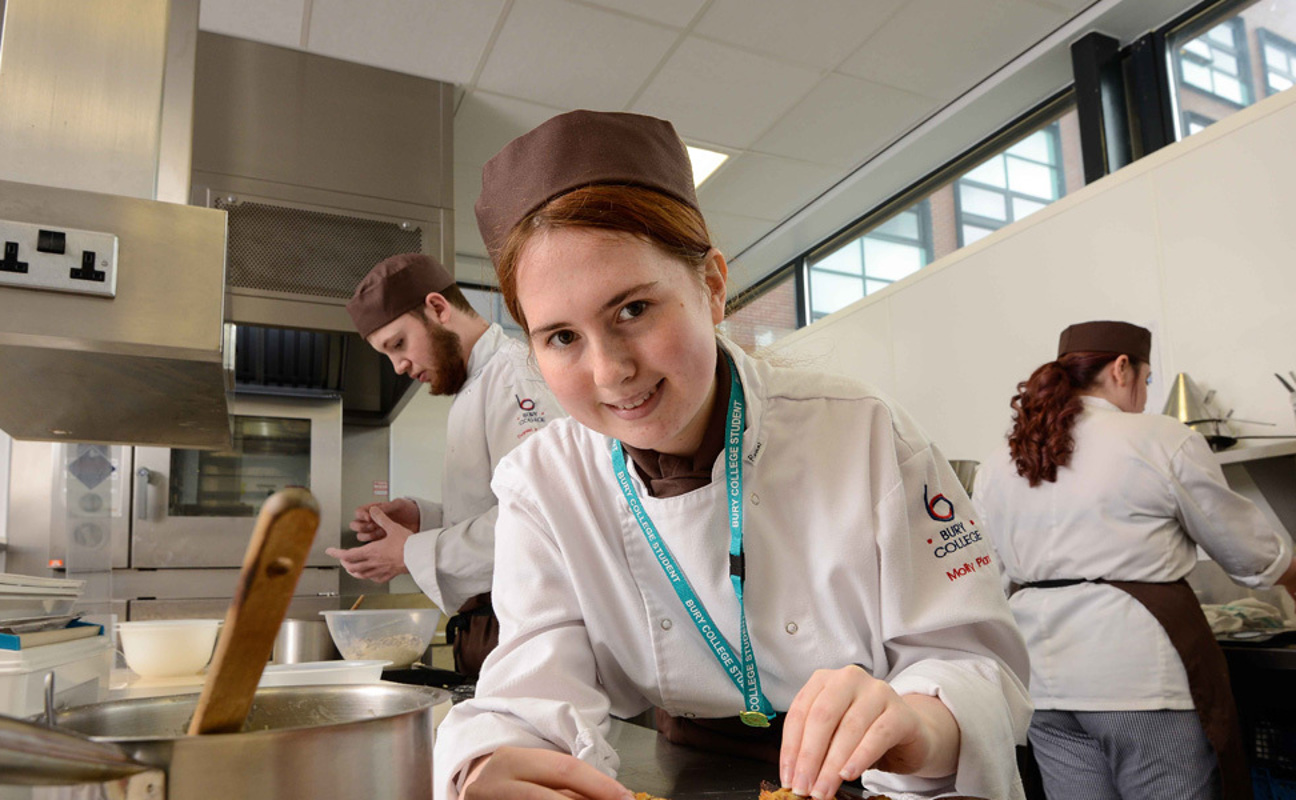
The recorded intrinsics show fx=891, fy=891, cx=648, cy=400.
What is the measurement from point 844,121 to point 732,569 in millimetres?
3517

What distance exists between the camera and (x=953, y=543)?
977mm

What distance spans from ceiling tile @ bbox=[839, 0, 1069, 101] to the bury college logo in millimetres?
2838

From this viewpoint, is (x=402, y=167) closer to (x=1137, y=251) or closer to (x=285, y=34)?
(x=285, y=34)

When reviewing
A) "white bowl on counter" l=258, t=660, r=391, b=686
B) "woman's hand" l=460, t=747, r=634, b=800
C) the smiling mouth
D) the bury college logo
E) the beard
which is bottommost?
"woman's hand" l=460, t=747, r=634, b=800

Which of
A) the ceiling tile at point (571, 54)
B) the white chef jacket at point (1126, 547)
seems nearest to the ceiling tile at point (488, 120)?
the ceiling tile at point (571, 54)

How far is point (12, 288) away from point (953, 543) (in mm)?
1035

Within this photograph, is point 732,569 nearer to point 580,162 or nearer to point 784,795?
point 784,795

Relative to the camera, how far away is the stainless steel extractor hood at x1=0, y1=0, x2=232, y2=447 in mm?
939

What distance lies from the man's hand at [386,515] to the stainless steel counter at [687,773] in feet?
5.37

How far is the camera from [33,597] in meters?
1.09

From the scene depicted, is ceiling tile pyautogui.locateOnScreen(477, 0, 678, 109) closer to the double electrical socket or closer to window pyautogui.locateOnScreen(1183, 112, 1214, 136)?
window pyautogui.locateOnScreen(1183, 112, 1214, 136)

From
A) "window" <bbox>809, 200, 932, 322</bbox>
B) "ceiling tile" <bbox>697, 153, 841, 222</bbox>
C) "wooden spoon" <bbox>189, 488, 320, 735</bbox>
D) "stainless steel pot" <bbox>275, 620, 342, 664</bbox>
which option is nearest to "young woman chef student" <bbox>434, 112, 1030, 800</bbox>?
"wooden spoon" <bbox>189, 488, 320, 735</bbox>

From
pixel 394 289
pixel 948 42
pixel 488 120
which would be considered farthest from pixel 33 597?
pixel 948 42

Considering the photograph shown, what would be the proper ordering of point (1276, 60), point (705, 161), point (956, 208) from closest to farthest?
point (1276, 60) < point (705, 161) < point (956, 208)
